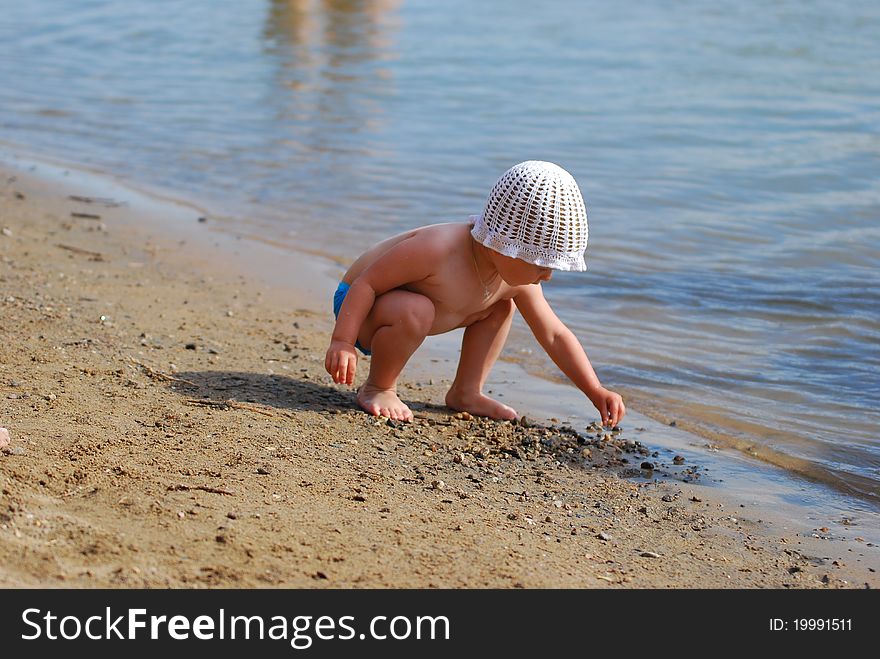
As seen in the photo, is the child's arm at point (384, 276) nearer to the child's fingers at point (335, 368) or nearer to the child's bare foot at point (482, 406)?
the child's fingers at point (335, 368)

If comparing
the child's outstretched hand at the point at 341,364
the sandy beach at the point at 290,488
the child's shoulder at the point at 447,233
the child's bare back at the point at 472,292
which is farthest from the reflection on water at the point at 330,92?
the child's outstretched hand at the point at 341,364

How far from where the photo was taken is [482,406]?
157 inches

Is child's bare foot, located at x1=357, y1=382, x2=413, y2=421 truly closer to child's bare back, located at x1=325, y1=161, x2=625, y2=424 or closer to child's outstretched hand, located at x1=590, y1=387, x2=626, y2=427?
child's bare back, located at x1=325, y1=161, x2=625, y2=424

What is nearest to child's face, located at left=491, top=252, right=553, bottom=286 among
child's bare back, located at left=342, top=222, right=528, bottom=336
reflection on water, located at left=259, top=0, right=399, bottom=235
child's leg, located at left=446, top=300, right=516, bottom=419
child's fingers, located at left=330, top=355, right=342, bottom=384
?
child's bare back, located at left=342, top=222, right=528, bottom=336

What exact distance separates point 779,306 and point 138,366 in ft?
10.4

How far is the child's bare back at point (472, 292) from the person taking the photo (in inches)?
136

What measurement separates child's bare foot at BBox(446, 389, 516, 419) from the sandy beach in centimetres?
6

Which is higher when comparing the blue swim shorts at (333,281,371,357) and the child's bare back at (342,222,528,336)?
the child's bare back at (342,222,528,336)

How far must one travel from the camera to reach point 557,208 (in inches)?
135

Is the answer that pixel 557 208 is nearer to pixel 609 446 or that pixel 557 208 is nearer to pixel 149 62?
pixel 609 446

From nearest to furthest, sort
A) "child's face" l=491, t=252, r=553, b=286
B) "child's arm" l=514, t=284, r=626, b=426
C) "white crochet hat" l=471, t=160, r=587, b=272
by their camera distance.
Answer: "white crochet hat" l=471, t=160, r=587, b=272
"child's face" l=491, t=252, r=553, b=286
"child's arm" l=514, t=284, r=626, b=426

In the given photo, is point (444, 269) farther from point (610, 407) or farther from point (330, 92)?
point (330, 92)

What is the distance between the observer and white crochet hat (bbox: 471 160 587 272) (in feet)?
11.2
